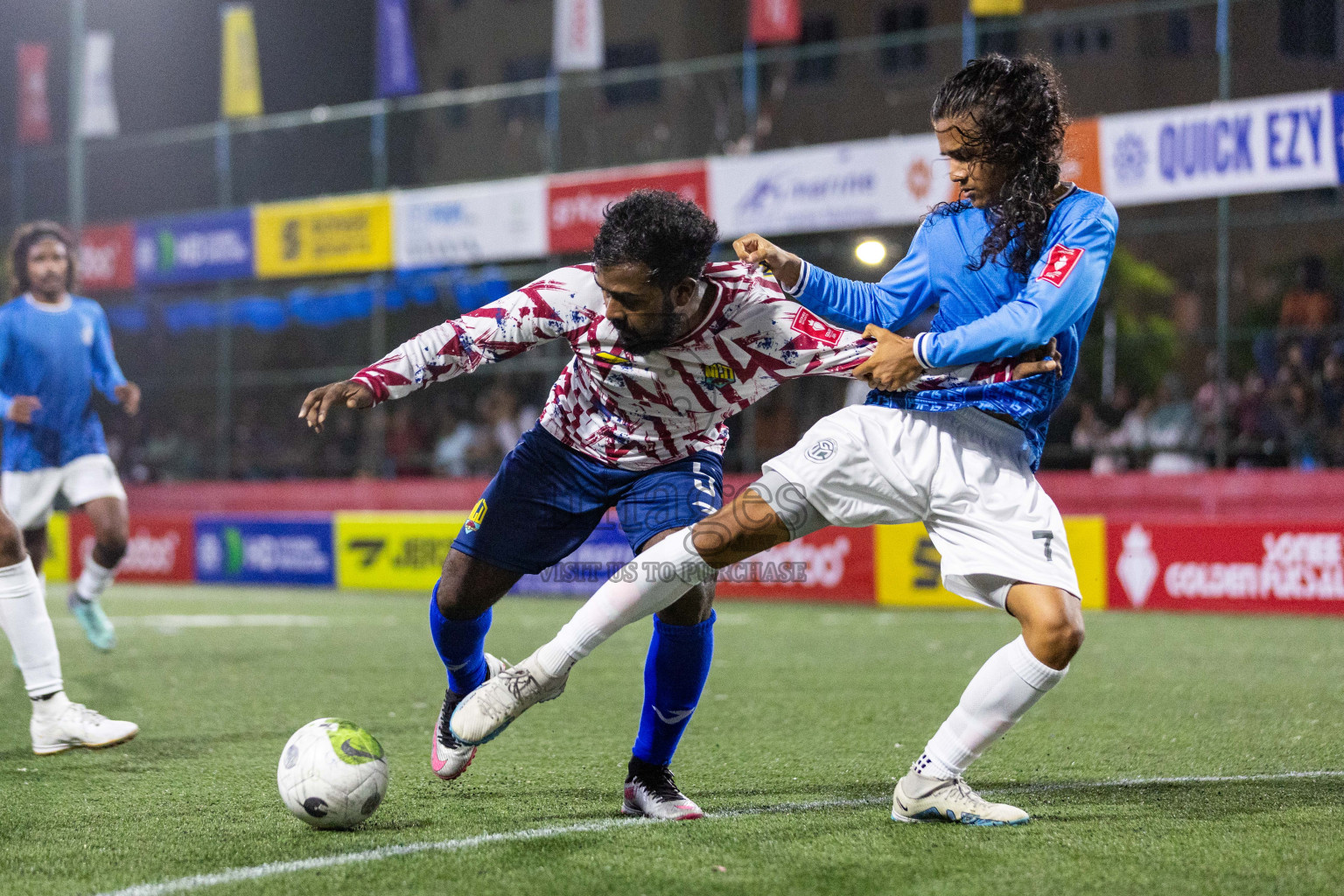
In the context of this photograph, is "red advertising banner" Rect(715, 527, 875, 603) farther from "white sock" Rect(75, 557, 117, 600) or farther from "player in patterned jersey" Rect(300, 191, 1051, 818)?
"player in patterned jersey" Rect(300, 191, 1051, 818)

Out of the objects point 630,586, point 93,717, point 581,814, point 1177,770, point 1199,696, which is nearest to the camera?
point 630,586

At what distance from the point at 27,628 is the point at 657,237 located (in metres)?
2.93

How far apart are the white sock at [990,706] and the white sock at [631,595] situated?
77 centimetres

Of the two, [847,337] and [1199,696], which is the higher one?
[847,337]

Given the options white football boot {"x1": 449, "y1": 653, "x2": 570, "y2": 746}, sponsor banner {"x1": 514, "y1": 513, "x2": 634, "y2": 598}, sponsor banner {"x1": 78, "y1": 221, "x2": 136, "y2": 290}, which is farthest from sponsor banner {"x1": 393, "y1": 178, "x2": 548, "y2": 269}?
white football boot {"x1": 449, "y1": 653, "x2": 570, "y2": 746}

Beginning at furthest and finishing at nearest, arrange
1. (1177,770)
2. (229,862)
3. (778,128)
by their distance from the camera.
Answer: (778,128) → (1177,770) → (229,862)

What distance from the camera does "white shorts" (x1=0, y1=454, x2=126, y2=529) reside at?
27.1 feet

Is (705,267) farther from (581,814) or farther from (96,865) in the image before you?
(96,865)

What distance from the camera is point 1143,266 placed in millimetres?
19516

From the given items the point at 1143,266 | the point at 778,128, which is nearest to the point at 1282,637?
the point at 778,128

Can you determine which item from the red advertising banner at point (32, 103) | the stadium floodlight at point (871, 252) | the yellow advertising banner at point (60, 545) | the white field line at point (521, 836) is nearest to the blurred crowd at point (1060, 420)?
the yellow advertising banner at point (60, 545)

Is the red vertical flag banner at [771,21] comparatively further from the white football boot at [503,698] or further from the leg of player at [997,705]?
the white football boot at [503,698]

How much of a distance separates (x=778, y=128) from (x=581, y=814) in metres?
13.9

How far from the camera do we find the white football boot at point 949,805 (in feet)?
13.3
